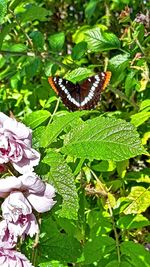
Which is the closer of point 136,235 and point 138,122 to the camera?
A: point 138,122

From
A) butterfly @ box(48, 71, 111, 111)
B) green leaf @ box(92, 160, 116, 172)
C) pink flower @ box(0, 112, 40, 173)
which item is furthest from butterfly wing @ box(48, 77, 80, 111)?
pink flower @ box(0, 112, 40, 173)

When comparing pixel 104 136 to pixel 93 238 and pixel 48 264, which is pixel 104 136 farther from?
pixel 93 238

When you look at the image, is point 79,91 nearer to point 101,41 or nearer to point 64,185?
point 101,41

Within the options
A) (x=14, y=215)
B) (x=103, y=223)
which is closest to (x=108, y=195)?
(x=103, y=223)

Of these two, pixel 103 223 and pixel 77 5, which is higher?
pixel 77 5

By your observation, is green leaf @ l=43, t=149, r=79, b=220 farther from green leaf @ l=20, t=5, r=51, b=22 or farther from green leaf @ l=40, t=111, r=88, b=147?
green leaf @ l=20, t=5, r=51, b=22

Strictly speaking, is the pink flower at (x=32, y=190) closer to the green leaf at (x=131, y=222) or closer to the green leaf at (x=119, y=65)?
the green leaf at (x=131, y=222)
